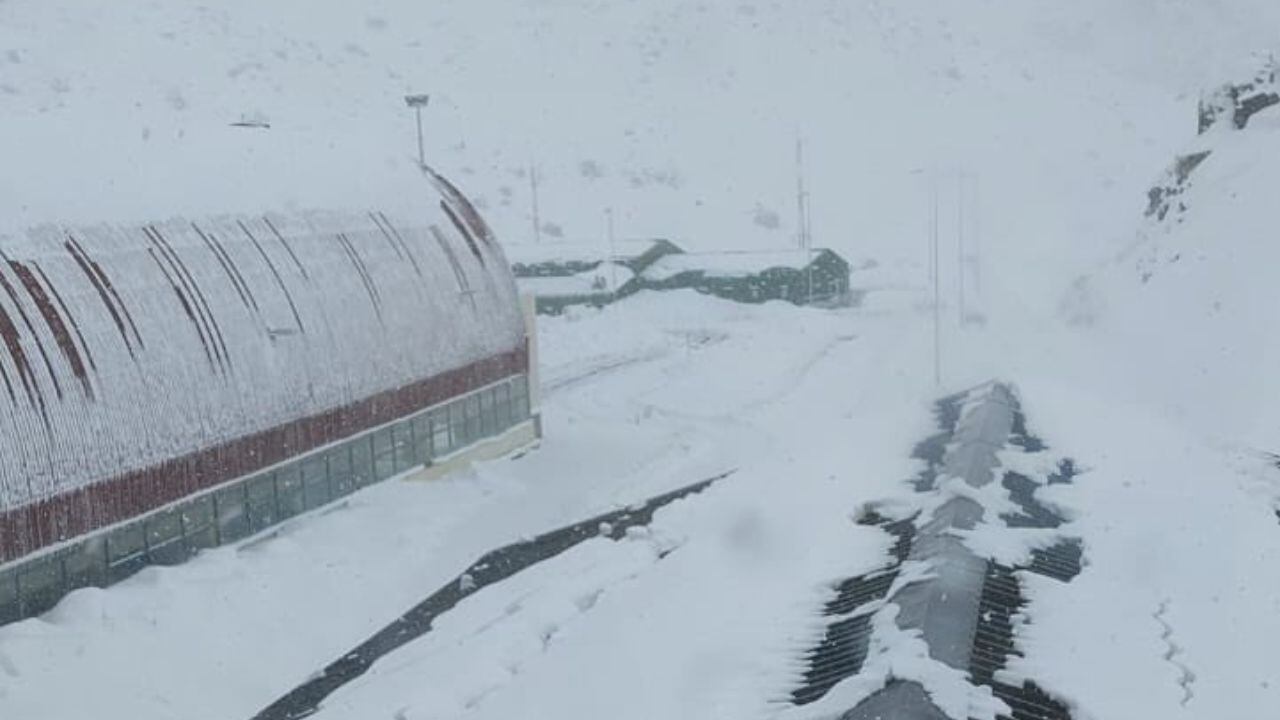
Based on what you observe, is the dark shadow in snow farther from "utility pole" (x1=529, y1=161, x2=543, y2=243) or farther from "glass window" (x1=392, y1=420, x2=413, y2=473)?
"utility pole" (x1=529, y1=161, x2=543, y2=243)

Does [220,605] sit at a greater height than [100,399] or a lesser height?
lesser

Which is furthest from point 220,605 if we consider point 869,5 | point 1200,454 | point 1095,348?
point 869,5

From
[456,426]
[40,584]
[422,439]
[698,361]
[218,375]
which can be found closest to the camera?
[40,584]

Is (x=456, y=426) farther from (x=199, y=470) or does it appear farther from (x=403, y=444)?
(x=199, y=470)

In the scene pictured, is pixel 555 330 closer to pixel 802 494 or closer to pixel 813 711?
pixel 802 494

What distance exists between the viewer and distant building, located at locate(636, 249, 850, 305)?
225 feet

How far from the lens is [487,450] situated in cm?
3447

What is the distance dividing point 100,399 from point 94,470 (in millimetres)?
1297

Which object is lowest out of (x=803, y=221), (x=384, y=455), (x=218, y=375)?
(x=384, y=455)

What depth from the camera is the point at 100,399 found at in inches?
901

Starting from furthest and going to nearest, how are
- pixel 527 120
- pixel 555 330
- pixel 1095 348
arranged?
pixel 527 120, pixel 555 330, pixel 1095 348

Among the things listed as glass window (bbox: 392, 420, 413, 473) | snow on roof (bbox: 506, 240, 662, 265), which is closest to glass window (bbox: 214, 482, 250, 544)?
glass window (bbox: 392, 420, 413, 473)

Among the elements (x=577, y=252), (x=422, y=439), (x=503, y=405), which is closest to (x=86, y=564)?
(x=422, y=439)

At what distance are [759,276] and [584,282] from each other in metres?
8.61
